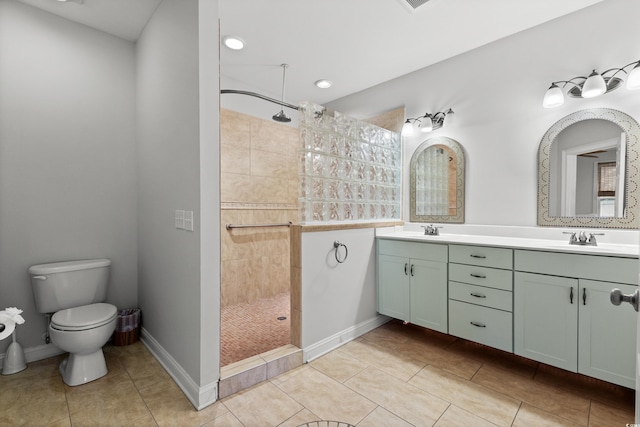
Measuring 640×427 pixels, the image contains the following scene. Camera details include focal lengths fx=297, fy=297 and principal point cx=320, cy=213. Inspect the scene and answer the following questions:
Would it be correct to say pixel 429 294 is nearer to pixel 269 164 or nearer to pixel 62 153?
pixel 269 164

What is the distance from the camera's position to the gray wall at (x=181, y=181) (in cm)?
168

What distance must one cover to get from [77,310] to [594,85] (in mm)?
3795

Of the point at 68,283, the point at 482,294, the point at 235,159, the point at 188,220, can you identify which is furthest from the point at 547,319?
the point at 68,283

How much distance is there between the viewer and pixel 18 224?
6.91 feet

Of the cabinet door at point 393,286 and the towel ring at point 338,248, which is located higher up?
the towel ring at point 338,248

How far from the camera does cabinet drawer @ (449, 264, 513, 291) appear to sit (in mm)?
2025

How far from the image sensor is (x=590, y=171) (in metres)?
2.15

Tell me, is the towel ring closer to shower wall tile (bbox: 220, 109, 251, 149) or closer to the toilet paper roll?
shower wall tile (bbox: 220, 109, 251, 149)

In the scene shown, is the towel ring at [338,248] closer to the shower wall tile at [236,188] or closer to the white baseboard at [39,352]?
the shower wall tile at [236,188]

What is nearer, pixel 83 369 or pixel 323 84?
pixel 83 369

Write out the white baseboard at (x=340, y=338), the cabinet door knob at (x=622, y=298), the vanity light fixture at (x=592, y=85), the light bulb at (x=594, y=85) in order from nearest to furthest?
the cabinet door knob at (x=622, y=298)
the vanity light fixture at (x=592, y=85)
the light bulb at (x=594, y=85)
the white baseboard at (x=340, y=338)

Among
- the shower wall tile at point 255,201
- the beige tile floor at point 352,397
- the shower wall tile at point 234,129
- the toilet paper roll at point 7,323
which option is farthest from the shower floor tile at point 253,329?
the shower wall tile at point 234,129

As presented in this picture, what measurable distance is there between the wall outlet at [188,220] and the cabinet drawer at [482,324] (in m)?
1.95

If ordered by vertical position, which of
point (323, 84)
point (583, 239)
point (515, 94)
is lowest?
point (583, 239)
